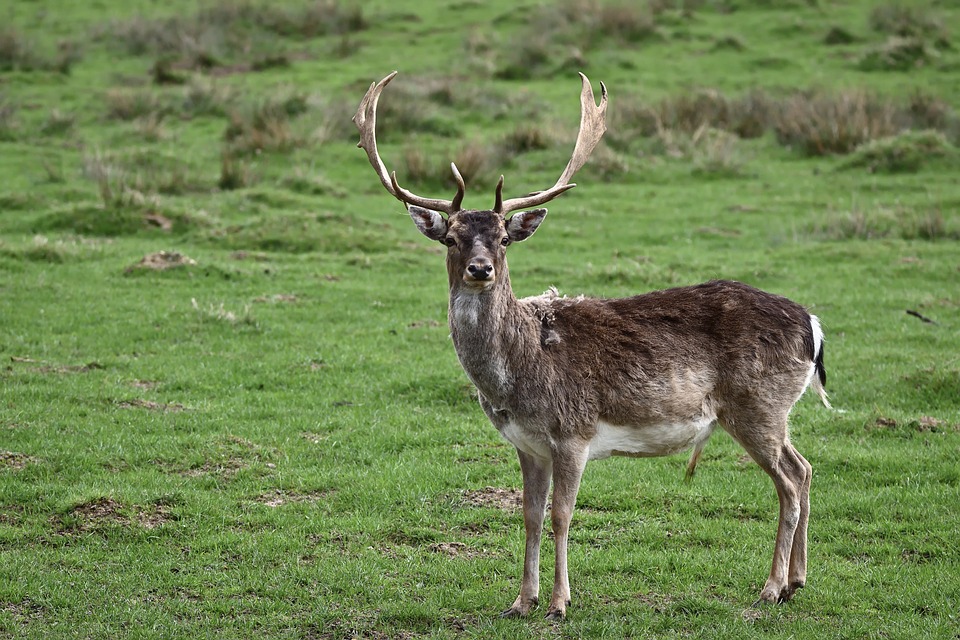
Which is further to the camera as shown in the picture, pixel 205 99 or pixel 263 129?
pixel 205 99

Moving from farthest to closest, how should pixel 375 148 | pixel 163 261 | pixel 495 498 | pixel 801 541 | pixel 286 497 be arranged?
pixel 163 261, pixel 495 498, pixel 286 497, pixel 375 148, pixel 801 541

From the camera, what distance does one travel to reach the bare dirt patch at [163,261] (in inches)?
548

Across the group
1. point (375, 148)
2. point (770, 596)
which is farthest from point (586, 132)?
point (770, 596)

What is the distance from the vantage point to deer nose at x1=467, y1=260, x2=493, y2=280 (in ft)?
20.7

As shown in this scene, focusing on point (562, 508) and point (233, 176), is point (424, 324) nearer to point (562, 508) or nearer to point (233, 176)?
point (562, 508)

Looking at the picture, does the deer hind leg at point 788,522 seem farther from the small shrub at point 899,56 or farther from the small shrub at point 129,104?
the small shrub at point 899,56

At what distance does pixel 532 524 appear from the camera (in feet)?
22.3

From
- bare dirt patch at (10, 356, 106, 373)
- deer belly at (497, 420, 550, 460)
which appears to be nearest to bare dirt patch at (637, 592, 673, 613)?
deer belly at (497, 420, 550, 460)

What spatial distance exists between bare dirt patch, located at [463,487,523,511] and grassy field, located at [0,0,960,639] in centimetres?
3

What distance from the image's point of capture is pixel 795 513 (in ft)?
22.7

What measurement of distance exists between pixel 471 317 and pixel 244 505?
2578mm

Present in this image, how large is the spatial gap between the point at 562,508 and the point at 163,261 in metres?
8.97

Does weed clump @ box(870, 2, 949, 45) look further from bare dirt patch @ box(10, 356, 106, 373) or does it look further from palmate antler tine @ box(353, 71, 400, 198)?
palmate antler tine @ box(353, 71, 400, 198)

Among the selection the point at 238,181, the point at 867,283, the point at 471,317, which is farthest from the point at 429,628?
the point at 238,181
